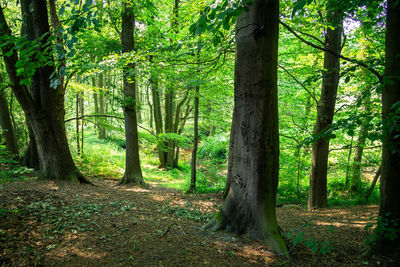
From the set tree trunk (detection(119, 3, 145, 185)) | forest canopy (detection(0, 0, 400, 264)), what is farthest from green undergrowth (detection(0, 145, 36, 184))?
tree trunk (detection(119, 3, 145, 185))

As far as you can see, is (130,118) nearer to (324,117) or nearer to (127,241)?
(127,241)

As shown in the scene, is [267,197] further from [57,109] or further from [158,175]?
[158,175]

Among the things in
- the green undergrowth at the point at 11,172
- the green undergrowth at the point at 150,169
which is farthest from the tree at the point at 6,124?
the green undergrowth at the point at 150,169

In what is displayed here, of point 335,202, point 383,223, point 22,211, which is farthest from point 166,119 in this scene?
point 383,223

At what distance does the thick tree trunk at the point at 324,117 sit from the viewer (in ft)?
19.6

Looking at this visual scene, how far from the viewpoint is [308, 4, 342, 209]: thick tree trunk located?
598cm

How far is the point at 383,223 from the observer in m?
2.72

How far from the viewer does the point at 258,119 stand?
124 inches

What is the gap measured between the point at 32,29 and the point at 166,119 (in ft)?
31.1

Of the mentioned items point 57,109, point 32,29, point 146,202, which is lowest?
point 146,202

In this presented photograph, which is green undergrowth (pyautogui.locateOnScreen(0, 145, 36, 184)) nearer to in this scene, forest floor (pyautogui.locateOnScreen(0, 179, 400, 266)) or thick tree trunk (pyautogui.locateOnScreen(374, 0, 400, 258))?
forest floor (pyautogui.locateOnScreen(0, 179, 400, 266))

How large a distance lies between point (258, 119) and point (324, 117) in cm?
400

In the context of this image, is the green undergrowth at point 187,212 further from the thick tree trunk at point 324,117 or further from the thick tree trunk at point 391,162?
the thick tree trunk at point 324,117

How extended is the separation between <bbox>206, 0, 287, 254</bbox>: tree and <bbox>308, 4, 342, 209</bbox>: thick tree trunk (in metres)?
3.30
